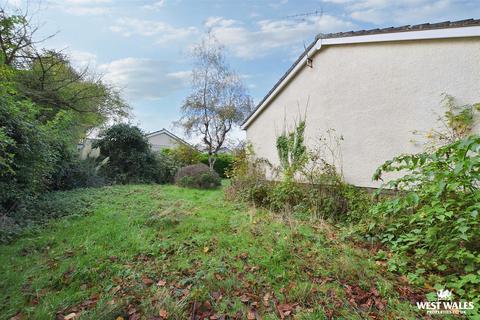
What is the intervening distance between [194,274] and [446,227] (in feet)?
11.6

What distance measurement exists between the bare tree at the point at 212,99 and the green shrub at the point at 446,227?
16.7 m

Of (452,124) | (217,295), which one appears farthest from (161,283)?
(452,124)

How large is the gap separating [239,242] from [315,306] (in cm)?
182

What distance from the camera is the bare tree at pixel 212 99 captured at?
19.9 metres

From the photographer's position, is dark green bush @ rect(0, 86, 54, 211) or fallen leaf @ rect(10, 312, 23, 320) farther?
dark green bush @ rect(0, 86, 54, 211)

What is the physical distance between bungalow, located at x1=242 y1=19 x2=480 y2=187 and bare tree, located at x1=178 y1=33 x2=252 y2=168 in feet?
39.5

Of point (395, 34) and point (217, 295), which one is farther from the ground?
point (395, 34)

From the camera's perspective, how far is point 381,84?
21.0 ft

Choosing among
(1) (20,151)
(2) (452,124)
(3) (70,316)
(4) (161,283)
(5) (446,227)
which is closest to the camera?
(3) (70,316)

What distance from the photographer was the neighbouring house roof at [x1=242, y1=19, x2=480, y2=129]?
5027mm

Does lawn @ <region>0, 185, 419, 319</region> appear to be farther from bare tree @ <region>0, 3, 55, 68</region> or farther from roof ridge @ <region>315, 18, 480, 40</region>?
bare tree @ <region>0, 3, 55, 68</region>

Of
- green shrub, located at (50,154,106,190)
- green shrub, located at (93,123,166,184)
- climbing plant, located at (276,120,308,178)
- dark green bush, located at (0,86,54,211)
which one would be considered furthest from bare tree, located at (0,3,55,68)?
climbing plant, located at (276,120,308,178)

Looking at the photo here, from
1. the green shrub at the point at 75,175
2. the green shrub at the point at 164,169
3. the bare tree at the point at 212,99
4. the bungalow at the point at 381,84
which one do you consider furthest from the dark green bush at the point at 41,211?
the bare tree at the point at 212,99

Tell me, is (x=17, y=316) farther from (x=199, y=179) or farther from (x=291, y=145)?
(x=199, y=179)
